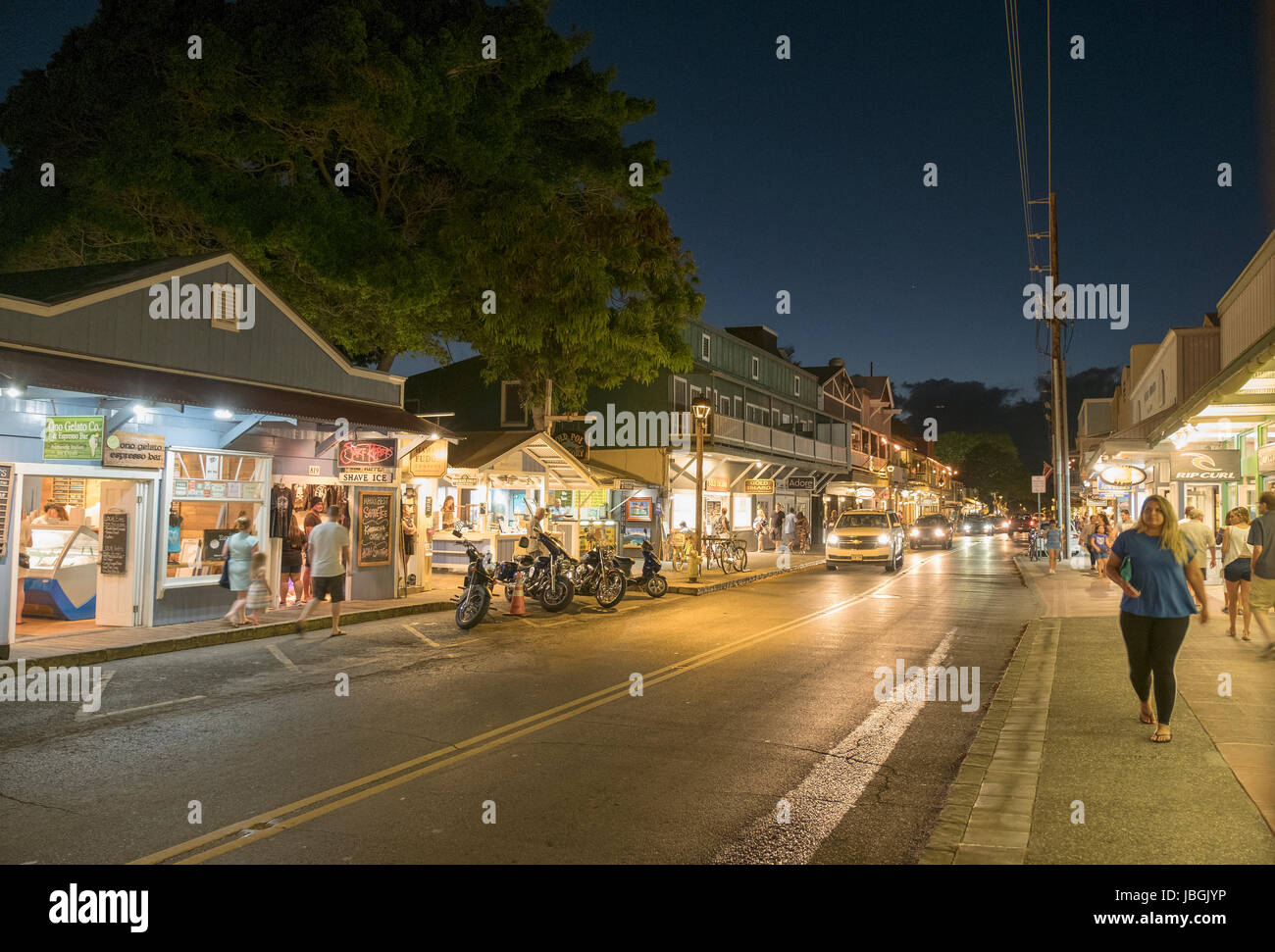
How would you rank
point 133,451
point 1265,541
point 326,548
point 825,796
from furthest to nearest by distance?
point 326,548, point 133,451, point 1265,541, point 825,796

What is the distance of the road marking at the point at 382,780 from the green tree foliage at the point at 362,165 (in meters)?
13.8

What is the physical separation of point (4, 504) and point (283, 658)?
3.88 meters

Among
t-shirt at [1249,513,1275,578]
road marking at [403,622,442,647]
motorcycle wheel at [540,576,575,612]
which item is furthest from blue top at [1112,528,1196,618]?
motorcycle wheel at [540,576,575,612]

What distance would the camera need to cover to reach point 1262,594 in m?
10.8

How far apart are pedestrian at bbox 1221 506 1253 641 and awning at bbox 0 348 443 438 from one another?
1357cm

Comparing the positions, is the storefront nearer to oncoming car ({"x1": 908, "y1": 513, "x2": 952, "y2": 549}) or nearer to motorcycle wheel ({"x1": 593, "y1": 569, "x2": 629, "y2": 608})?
motorcycle wheel ({"x1": 593, "y1": 569, "x2": 629, "y2": 608})

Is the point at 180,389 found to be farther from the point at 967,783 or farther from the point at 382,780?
the point at 967,783

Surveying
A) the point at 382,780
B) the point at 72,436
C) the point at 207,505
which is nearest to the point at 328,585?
the point at 207,505

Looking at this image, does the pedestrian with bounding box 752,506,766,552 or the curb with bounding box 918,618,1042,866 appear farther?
the pedestrian with bounding box 752,506,766,552

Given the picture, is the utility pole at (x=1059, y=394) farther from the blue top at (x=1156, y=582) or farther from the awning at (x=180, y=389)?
the blue top at (x=1156, y=582)

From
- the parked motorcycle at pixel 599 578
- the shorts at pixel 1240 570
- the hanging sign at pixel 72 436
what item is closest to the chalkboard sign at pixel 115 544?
the hanging sign at pixel 72 436

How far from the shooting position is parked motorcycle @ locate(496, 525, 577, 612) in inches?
663

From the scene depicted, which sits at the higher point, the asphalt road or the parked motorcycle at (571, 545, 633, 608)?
the parked motorcycle at (571, 545, 633, 608)
